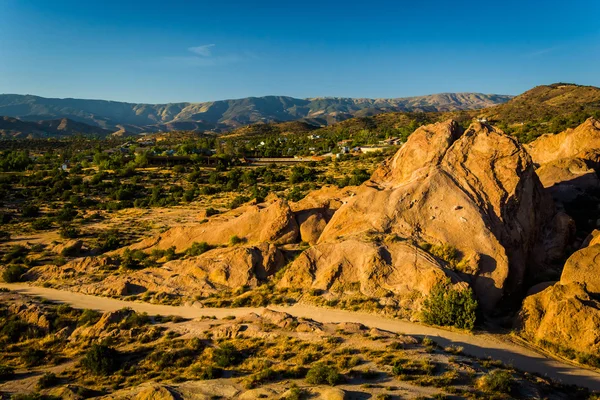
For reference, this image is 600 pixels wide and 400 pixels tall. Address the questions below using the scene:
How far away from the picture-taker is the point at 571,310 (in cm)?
1792

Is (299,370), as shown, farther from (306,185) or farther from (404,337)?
(306,185)

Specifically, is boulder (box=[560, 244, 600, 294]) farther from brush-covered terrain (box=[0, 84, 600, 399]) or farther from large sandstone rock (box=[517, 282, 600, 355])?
large sandstone rock (box=[517, 282, 600, 355])

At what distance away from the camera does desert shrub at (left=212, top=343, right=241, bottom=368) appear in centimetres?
1681

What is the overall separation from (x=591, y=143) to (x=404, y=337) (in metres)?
37.8

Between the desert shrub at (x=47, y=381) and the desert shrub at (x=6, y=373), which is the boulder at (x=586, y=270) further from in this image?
the desert shrub at (x=6, y=373)

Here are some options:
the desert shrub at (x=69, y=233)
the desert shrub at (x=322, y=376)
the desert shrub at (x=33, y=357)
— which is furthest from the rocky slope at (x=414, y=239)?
the desert shrub at (x=69, y=233)

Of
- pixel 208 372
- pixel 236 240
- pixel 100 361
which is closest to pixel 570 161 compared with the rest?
pixel 236 240

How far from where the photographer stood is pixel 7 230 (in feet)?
153

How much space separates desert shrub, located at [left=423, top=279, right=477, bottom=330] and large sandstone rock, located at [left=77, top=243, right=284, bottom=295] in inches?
421

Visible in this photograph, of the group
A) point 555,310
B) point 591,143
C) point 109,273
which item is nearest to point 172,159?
point 109,273

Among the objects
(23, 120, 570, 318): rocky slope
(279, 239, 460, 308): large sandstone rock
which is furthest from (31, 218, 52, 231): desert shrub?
(279, 239, 460, 308): large sandstone rock

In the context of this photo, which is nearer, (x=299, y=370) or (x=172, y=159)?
(x=299, y=370)

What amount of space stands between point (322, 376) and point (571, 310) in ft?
40.2

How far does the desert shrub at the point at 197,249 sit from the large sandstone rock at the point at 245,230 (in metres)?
0.69
